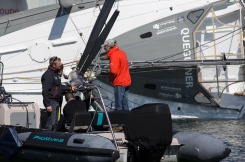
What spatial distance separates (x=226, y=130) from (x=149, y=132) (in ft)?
18.0

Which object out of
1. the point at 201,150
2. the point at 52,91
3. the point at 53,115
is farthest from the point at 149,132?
the point at 52,91

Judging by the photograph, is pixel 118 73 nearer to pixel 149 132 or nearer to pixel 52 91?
pixel 52 91

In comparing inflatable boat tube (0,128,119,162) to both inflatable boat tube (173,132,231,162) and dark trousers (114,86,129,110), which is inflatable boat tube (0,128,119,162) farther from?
dark trousers (114,86,129,110)

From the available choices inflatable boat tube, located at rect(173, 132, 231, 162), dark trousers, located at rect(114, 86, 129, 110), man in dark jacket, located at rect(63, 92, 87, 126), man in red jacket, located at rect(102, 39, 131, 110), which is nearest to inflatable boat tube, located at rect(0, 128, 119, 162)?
man in dark jacket, located at rect(63, 92, 87, 126)

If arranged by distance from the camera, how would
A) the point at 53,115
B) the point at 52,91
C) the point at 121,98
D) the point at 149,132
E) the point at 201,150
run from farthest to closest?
1. the point at 121,98
2. the point at 52,91
3. the point at 53,115
4. the point at 201,150
5. the point at 149,132

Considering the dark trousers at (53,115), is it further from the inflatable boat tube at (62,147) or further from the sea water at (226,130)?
the sea water at (226,130)

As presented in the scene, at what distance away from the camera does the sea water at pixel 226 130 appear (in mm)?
11781

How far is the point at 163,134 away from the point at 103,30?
6701mm

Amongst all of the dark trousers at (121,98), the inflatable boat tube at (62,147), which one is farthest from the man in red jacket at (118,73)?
the inflatable boat tube at (62,147)

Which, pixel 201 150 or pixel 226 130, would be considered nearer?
pixel 201 150

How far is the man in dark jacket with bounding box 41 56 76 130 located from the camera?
37.8 ft

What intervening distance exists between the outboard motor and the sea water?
1.64m

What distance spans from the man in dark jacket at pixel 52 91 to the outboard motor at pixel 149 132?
1917 millimetres

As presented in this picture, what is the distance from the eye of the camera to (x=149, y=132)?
973cm
